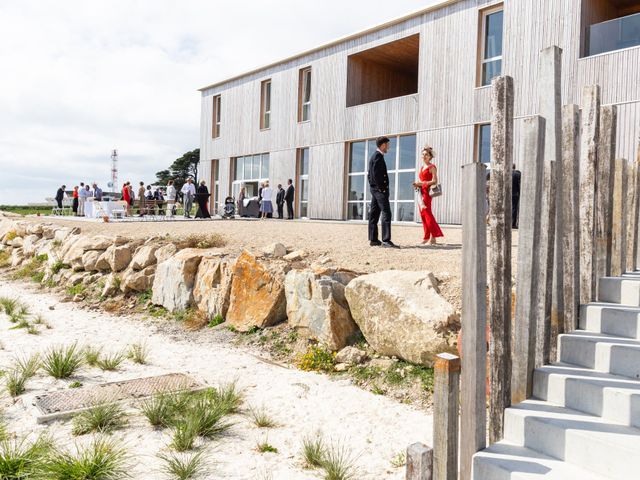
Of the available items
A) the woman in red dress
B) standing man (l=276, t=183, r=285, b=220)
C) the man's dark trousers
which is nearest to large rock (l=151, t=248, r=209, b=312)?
the man's dark trousers

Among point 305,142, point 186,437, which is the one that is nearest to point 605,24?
point 305,142

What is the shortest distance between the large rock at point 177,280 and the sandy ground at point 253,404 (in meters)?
0.86

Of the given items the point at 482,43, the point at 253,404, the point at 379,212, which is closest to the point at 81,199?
the point at 482,43

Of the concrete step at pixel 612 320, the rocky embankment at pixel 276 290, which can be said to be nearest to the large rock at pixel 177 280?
the rocky embankment at pixel 276 290

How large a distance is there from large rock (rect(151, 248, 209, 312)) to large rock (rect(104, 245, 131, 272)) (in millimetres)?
1718

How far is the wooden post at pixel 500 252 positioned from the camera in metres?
2.95

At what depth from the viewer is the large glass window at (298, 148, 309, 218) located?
2322 centimetres

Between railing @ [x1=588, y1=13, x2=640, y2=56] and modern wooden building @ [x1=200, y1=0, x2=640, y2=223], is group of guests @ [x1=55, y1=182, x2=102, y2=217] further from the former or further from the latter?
railing @ [x1=588, y1=13, x2=640, y2=56]

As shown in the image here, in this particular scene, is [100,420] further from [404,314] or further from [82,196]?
[82,196]

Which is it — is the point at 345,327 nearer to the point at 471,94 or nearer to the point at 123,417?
the point at 123,417

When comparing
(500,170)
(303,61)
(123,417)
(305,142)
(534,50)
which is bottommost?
(123,417)

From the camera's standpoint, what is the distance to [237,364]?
6.47 metres

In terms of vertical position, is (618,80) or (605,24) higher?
(605,24)

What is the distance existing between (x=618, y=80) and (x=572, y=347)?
42.5ft
